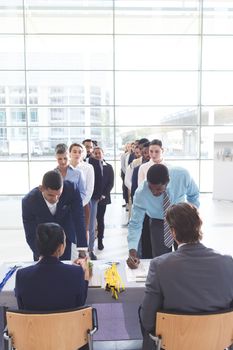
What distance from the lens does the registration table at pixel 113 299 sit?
222cm

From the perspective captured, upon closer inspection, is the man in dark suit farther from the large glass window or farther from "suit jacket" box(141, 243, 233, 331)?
the large glass window

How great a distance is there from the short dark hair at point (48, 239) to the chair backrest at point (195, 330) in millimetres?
617

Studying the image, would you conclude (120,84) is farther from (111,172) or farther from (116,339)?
(116,339)

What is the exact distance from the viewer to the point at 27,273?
1915 millimetres

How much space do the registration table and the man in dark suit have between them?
313mm

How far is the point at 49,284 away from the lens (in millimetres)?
1899

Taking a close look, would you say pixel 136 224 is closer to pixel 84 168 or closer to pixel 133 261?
pixel 133 261

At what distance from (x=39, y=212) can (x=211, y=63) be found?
899 cm

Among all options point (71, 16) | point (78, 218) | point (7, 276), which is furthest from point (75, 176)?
point (71, 16)

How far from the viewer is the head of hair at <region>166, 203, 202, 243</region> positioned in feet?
6.03

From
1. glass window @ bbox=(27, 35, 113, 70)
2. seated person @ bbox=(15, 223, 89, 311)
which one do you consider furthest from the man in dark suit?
glass window @ bbox=(27, 35, 113, 70)

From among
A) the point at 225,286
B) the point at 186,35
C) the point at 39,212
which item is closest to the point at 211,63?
the point at 186,35

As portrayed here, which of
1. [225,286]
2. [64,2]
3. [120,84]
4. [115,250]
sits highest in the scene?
[64,2]

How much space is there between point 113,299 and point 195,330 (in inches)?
23.3
